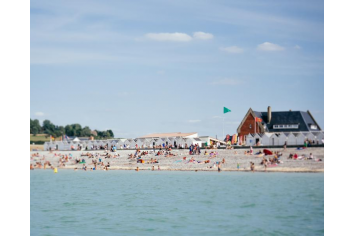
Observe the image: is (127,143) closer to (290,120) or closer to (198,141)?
(198,141)

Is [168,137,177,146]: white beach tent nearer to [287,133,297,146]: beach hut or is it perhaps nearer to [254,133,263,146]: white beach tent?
[254,133,263,146]: white beach tent

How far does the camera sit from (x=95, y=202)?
9.48m

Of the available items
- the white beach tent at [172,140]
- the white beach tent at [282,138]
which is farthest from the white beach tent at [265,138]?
the white beach tent at [172,140]

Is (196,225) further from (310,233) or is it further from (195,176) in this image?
(195,176)

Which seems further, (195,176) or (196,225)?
(195,176)

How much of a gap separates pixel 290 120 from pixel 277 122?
1.83 ft

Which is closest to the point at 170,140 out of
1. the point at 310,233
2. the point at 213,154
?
the point at 213,154

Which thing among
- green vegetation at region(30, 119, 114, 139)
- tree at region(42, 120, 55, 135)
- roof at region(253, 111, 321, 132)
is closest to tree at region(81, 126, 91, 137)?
green vegetation at region(30, 119, 114, 139)

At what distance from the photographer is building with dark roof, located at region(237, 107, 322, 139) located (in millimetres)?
7270

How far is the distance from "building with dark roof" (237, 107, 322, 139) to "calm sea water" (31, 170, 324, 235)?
76 centimetres

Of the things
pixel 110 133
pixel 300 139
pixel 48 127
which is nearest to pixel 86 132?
pixel 110 133

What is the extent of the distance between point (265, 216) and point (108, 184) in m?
3.98

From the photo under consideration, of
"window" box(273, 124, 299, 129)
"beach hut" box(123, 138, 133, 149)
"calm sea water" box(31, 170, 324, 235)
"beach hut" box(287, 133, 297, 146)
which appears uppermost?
"window" box(273, 124, 299, 129)

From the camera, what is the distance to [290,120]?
784cm
